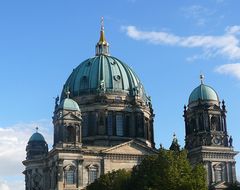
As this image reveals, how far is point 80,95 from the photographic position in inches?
3900

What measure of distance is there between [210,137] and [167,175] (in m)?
27.2

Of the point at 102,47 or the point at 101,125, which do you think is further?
the point at 102,47

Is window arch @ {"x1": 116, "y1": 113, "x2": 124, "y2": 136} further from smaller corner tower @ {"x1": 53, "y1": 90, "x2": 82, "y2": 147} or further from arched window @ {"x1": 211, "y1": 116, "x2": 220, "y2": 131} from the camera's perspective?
arched window @ {"x1": 211, "y1": 116, "x2": 220, "y2": 131}

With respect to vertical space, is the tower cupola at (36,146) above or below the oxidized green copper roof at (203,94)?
below

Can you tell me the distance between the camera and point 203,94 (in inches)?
3679

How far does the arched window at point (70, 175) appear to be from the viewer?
271ft

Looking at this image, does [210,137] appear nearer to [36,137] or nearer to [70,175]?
[70,175]

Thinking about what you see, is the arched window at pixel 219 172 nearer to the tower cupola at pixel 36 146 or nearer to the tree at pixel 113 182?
the tree at pixel 113 182

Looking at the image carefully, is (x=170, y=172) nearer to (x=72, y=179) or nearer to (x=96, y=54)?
(x=72, y=179)

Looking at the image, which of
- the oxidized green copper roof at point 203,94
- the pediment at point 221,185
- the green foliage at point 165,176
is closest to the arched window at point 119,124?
the oxidized green copper roof at point 203,94

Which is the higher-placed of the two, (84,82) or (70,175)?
(84,82)

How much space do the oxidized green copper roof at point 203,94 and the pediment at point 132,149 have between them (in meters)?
11.7

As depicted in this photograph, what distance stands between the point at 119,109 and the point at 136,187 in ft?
106

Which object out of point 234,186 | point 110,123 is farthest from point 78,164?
point 234,186
